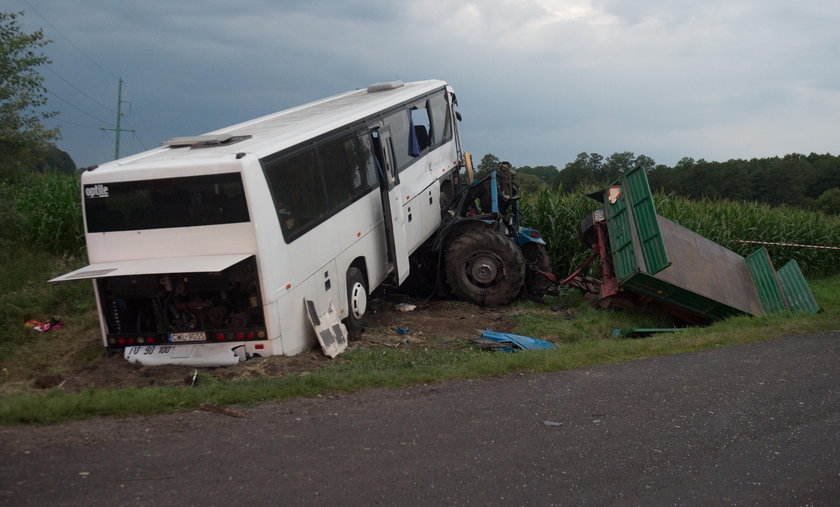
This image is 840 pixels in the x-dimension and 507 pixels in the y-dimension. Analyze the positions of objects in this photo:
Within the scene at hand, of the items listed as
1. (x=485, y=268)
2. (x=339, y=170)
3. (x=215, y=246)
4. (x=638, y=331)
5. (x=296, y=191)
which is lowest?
(x=638, y=331)

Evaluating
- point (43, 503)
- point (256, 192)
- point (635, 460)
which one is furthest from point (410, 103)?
point (43, 503)

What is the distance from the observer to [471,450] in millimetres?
5391

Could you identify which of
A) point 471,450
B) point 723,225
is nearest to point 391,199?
point 471,450

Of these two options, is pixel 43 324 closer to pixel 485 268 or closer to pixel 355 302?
pixel 355 302

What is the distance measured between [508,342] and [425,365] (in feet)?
5.60

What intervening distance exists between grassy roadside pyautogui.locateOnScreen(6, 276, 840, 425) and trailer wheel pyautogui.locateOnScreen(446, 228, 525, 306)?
774mm

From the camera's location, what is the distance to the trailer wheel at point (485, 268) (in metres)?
11.8

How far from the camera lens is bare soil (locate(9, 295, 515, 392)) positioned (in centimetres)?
737

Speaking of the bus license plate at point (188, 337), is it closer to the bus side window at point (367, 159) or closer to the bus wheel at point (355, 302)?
the bus wheel at point (355, 302)

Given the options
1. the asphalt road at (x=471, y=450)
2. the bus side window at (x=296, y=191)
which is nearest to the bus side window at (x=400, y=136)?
the bus side window at (x=296, y=191)

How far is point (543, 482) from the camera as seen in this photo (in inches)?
→ 193

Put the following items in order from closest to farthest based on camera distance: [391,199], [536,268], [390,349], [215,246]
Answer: [215,246], [390,349], [391,199], [536,268]

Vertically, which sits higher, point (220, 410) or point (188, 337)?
point (188, 337)

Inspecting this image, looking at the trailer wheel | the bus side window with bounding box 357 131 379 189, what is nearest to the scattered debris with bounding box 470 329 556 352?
the trailer wheel
